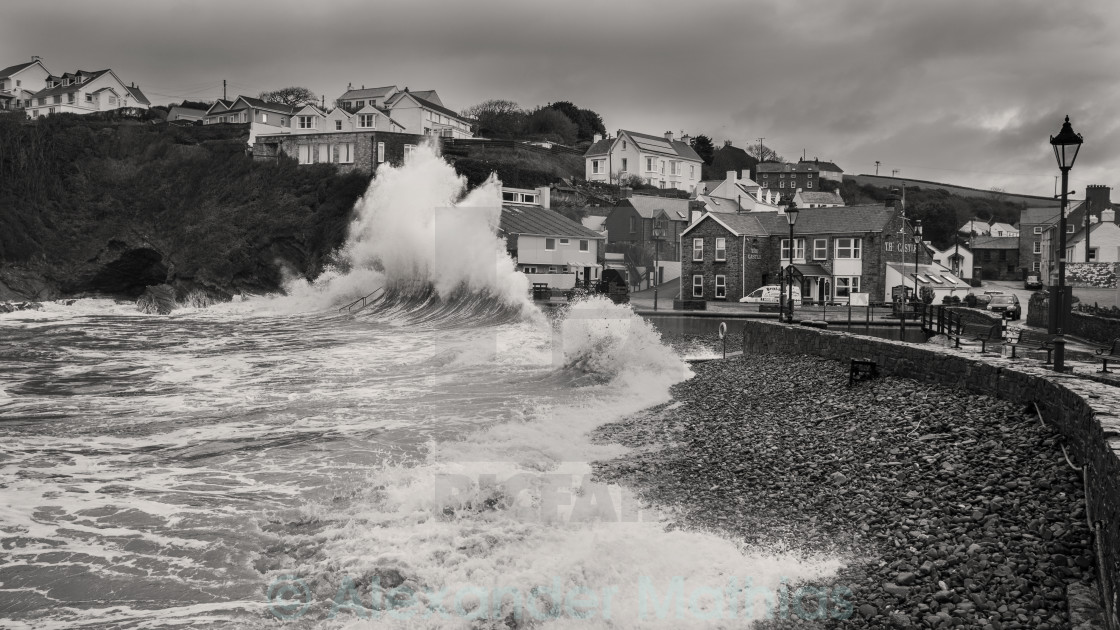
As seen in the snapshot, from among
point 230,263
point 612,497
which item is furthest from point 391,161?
point 612,497

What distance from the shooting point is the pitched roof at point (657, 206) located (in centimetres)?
6141

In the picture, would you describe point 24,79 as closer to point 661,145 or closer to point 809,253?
point 661,145

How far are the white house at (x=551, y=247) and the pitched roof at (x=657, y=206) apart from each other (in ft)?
24.3

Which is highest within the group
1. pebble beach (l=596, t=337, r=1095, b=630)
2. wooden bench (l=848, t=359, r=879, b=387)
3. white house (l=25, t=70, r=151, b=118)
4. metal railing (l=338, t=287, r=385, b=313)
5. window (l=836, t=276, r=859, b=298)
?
white house (l=25, t=70, r=151, b=118)

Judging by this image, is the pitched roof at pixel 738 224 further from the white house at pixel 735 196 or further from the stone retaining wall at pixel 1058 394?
the stone retaining wall at pixel 1058 394

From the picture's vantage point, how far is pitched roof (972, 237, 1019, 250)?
71.4m

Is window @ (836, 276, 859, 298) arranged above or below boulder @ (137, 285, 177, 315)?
above

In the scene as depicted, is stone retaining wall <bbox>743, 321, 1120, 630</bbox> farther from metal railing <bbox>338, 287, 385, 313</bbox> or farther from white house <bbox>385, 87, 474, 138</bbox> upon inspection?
white house <bbox>385, 87, 474, 138</bbox>

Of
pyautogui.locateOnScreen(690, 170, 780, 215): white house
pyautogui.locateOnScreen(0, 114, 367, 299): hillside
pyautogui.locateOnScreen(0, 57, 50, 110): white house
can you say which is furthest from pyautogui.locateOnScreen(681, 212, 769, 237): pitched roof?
pyautogui.locateOnScreen(0, 57, 50, 110): white house

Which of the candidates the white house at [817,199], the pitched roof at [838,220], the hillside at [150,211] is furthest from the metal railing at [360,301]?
the white house at [817,199]

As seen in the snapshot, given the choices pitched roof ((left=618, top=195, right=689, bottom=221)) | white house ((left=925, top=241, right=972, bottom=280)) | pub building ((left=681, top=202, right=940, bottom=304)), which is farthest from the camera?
white house ((left=925, top=241, right=972, bottom=280))

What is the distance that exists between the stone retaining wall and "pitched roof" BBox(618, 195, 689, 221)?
43708mm

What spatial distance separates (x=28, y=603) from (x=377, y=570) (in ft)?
9.85

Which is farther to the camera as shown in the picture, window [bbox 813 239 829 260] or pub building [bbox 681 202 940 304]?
window [bbox 813 239 829 260]
